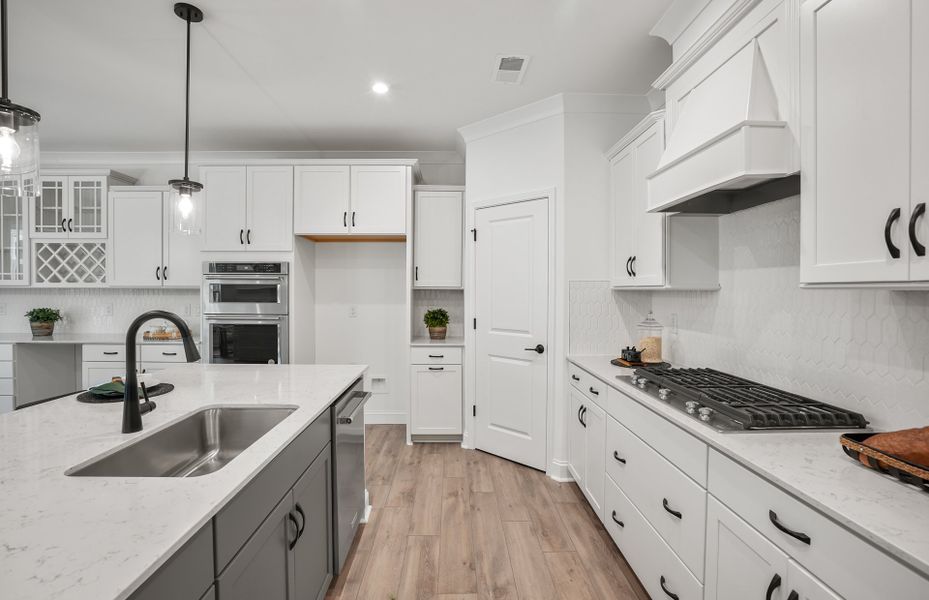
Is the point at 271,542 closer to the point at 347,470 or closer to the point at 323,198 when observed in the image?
the point at 347,470

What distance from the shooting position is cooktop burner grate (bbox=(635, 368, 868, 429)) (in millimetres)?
1382

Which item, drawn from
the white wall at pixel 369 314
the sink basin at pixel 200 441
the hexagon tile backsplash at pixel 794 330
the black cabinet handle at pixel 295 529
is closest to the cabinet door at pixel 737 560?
the hexagon tile backsplash at pixel 794 330

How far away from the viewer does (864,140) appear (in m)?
1.11

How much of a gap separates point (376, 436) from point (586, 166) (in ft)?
9.88

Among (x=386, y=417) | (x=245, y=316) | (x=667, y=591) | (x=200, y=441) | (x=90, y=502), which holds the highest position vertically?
(x=245, y=316)

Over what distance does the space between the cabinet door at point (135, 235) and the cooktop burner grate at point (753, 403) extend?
4.47m

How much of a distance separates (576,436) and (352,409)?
158 cm

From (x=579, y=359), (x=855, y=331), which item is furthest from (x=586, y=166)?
(x=855, y=331)

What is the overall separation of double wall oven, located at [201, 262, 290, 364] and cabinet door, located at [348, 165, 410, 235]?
2.95 feet

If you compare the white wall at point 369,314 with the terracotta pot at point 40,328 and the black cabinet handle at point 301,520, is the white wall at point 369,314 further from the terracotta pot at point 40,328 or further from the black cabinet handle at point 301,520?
the black cabinet handle at point 301,520

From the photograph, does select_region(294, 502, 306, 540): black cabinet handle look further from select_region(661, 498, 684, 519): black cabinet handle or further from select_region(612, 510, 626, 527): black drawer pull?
select_region(612, 510, 626, 527): black drawer pull

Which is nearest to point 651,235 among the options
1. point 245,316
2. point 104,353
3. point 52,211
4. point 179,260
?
point 245,316

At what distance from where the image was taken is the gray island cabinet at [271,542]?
86 centimetres

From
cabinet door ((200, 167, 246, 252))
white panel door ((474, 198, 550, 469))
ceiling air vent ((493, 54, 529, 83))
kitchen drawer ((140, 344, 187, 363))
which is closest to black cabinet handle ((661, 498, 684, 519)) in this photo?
white panel door ((474, 198, 550, 469))
